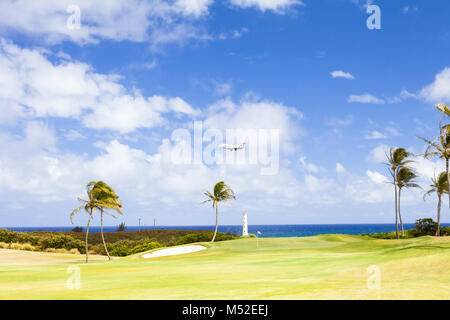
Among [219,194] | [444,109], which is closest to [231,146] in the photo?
[219,194]

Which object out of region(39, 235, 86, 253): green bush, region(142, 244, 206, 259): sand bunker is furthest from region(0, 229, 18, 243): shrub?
region(142, 244, 206, 259): sand bunker

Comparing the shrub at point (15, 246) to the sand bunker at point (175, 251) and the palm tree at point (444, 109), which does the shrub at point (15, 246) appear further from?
the palm tree at point (444, 109)

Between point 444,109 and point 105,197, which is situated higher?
point 444,109

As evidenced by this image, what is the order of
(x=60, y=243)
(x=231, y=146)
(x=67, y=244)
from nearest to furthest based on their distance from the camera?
1. (x=60, y=243)
2. (x=67, y=244)
3. (x=231, y=146)

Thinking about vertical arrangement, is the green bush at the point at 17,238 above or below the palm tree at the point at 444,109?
below

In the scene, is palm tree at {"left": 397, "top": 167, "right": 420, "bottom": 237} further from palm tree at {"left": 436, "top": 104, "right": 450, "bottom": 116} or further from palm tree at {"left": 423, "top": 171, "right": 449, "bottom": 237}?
palm tree at {"left": 436, "top": 104, "right": 450, "bottom": 116}

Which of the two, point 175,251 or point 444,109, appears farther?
point 175,251

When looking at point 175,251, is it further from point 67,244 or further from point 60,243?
point 60,243

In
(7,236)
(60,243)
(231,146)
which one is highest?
(231,146)

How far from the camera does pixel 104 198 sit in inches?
1379

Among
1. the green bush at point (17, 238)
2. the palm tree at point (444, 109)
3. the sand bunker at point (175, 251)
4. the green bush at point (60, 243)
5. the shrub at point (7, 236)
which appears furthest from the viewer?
the shrub at point (7, 236)

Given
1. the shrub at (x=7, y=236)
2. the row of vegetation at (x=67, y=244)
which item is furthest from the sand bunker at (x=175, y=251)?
the shrub at (x=7, y=236)
